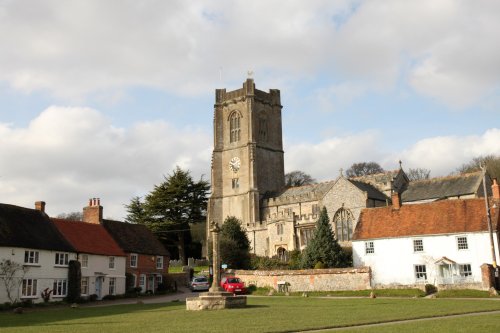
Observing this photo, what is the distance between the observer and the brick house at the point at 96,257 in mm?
44250

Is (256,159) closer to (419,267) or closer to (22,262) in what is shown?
(419,267)

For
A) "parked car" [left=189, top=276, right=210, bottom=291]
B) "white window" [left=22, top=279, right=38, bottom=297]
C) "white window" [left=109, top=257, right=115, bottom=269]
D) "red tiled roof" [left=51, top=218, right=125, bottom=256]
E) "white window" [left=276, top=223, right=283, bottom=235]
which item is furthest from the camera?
"white window" [left=276, top=223, right=283, bottom=235]

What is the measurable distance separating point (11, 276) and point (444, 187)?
141ft

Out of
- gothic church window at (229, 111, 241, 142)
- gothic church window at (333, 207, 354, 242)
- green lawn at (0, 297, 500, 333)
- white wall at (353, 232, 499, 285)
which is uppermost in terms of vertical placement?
gothic church window at (229, 111, 241, 142)

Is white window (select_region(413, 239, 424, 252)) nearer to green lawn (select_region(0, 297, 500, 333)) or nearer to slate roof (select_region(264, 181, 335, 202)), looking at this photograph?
green lawn (select_region(0, 297, 500, 333))

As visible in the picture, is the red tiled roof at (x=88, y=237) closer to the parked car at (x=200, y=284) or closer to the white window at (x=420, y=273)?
the parked car at (x=200, y=284)

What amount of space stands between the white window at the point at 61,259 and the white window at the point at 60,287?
127cm

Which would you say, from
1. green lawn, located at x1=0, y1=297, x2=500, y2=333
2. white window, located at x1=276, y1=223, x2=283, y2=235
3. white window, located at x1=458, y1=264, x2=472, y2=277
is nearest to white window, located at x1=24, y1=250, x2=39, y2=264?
green lawn, located at x1=0, y1=297, x2=500, y2=333

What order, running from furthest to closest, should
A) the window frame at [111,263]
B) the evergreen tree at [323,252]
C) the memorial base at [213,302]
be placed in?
the evergreen tree at [323,252] < the window frame at [111,263] < the memorial base at [213,302]

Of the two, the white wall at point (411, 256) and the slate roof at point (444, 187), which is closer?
the white wall at point (411, 256)

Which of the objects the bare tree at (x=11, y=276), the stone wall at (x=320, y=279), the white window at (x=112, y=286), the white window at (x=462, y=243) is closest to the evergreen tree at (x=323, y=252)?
the stone wall at (x=320, y=279)

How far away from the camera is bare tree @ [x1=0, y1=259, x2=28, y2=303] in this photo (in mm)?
36656

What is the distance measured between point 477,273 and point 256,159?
4571cm

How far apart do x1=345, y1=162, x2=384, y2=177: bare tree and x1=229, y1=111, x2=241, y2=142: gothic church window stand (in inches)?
992
